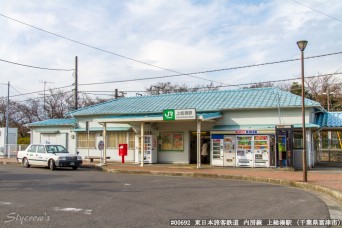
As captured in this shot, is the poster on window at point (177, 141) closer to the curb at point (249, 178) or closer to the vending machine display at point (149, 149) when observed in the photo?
the vending machine display at point (149, 149)

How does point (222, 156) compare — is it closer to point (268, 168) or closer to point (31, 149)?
point (268, 168)

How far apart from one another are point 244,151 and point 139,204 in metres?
14.8

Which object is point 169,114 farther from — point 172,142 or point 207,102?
point 207,102

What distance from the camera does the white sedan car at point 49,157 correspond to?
23.0m

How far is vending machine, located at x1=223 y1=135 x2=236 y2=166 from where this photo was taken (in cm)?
2467

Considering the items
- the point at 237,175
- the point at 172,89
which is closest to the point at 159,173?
the point at 237,175

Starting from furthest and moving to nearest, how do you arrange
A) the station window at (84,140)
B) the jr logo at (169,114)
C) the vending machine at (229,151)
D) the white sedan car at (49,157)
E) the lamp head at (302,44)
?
the station window at (84,140)
the vending machine at (229,151)
the jr logo at (169,114)
the white sedan car at (49,157)
the lamp head at (302,44)

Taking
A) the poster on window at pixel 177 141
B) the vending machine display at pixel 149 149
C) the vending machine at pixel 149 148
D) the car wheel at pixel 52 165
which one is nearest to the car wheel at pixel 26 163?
the car wheel at pixel 52 165

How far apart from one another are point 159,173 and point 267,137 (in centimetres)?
727

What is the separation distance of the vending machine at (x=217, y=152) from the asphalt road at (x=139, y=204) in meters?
9.76

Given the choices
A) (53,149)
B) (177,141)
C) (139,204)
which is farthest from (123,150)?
(139,204)

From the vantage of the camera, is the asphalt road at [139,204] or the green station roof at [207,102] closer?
the asphalt road at [139,204]

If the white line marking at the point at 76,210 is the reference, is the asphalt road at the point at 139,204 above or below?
below

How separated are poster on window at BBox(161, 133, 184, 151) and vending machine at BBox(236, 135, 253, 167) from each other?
430 centimetres
